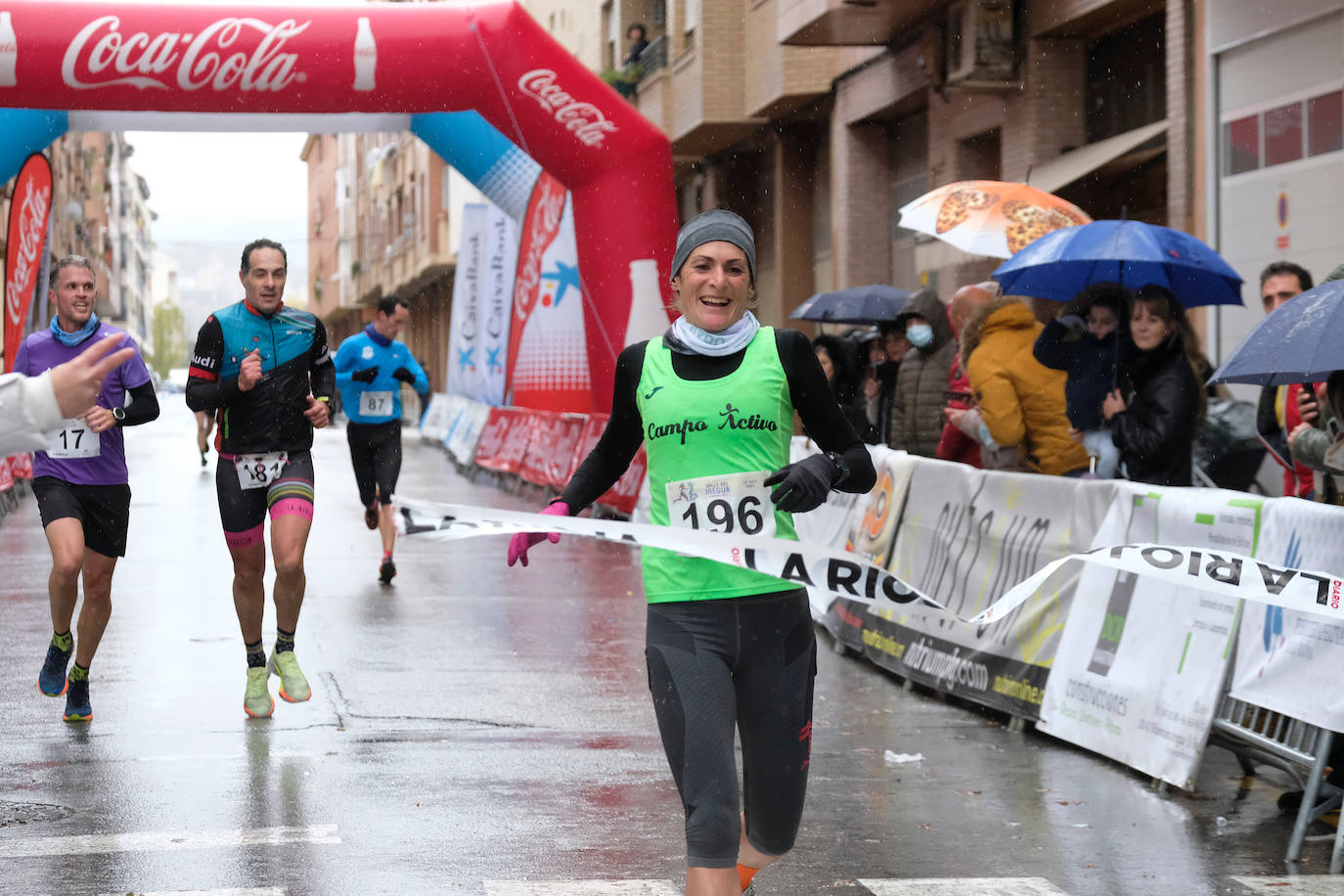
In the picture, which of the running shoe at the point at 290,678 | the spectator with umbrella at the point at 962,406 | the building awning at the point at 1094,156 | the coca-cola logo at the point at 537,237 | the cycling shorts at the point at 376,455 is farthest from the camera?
the coca-cola logo at the point at 537,237

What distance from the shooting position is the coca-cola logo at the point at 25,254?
54.6 feet

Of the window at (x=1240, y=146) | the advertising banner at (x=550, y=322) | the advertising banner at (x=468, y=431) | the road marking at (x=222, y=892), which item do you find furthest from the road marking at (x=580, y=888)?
the advertising banner at (x=468, y=431)

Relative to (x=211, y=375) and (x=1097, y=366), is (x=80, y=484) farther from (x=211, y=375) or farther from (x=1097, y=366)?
(x=1097, y=366)

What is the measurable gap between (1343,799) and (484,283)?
1067 inches

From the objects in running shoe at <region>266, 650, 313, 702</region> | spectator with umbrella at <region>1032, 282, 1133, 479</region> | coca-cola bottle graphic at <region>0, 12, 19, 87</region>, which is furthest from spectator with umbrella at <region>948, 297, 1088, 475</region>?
coca-cola bottle graphic at <region>0, 12, 19, 87</region>

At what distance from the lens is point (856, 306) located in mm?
15797

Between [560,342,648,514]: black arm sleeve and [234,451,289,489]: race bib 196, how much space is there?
3484mm

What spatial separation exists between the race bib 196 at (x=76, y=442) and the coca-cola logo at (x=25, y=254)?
948 cm

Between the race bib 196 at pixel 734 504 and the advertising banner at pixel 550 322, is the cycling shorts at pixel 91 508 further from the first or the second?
the advertising banner at pixel 550 322

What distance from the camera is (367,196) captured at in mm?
81125

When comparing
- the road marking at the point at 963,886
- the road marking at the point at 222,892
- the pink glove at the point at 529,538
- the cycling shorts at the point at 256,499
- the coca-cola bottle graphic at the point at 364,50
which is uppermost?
the coca-cola bottle graphic at the point at 364,50

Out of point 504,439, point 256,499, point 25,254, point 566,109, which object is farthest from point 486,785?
point 504,439

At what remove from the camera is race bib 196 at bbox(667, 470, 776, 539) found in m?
4.32

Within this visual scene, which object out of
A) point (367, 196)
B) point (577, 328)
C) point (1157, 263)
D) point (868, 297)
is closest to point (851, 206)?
point (577, 328)
